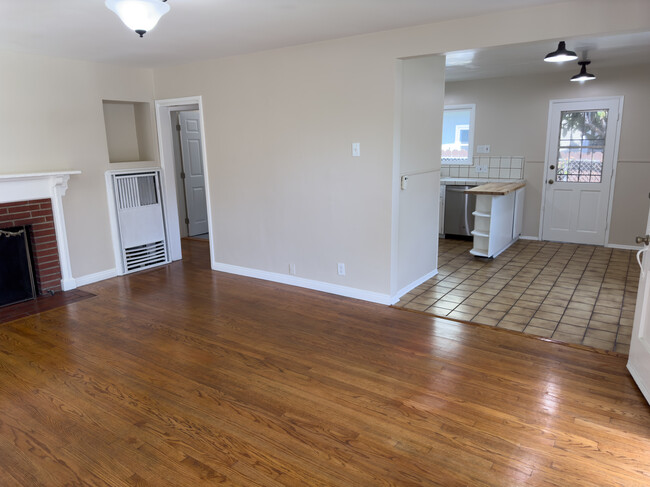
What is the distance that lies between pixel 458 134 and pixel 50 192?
5619mm

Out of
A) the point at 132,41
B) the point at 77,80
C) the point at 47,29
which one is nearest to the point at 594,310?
the point at 132,41

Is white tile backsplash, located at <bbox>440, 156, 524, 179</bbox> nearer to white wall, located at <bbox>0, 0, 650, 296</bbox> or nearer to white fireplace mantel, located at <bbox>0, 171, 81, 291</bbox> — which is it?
white wall, located at <bbox>0, 0, 650, 296</bbox>

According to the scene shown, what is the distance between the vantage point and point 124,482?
196 cm

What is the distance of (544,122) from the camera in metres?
6.22

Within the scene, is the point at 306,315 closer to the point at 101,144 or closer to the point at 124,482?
the point at 124,482

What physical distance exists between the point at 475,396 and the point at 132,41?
12.3 ft

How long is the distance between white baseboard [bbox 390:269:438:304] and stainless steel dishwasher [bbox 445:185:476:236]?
6.07 feet

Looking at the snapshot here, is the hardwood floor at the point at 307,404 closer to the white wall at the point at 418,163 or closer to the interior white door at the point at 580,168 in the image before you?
the white wall at the point at 418,163

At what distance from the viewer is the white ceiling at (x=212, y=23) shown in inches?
110

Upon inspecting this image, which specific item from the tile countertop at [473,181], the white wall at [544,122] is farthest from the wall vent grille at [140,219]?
the white wall at [544,122]

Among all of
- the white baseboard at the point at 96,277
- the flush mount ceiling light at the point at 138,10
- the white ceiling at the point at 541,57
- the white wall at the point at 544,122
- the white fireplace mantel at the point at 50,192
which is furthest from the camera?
the white wall at the point at 544,122

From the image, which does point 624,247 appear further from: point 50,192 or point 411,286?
point 50,192

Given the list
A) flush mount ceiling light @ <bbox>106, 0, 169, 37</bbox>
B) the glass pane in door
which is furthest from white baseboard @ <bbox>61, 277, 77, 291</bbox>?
the glass pane in door

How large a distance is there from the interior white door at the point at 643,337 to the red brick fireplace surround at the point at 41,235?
4.92 metres
